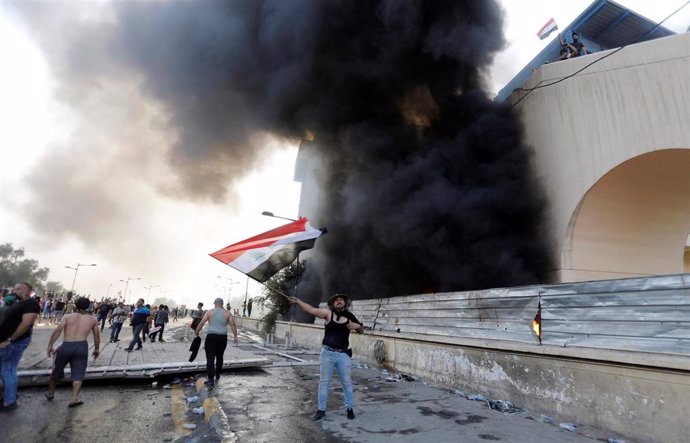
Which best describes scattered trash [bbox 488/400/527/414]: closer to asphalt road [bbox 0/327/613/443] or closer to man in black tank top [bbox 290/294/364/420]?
asphalt road [bbox 0/327/613/443]

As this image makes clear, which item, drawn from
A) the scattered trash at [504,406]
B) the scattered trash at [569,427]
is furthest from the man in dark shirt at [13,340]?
the scattered trash at [569,427]

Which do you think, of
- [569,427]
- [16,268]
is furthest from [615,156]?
[16,268]

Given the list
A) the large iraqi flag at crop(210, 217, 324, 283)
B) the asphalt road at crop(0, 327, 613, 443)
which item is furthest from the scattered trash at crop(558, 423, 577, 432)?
the large iraqi flag at crop(210, 217, 324, 283)

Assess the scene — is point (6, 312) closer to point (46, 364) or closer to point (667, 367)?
point (46, 364)

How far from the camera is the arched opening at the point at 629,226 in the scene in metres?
8.73

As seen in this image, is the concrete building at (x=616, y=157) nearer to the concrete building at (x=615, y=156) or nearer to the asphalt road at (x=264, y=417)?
the concrete building at (x=615, y=156)

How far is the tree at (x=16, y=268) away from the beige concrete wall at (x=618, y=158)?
9483 centimetres

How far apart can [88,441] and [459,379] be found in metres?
4.88

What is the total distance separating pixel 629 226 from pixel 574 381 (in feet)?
25.4

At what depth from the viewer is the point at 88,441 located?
12.1 feet

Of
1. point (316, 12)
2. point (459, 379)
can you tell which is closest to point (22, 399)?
point (459, 379)

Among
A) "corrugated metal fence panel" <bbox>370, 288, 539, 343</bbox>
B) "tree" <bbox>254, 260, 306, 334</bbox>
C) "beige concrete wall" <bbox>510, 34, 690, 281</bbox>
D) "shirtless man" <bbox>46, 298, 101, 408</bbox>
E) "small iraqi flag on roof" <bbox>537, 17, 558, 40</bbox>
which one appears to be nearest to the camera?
"shirtless man" <bbox>46, 298, 101, 408</bbox>

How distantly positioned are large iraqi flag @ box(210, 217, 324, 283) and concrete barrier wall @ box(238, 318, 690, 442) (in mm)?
3058

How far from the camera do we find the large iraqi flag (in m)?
5.35
